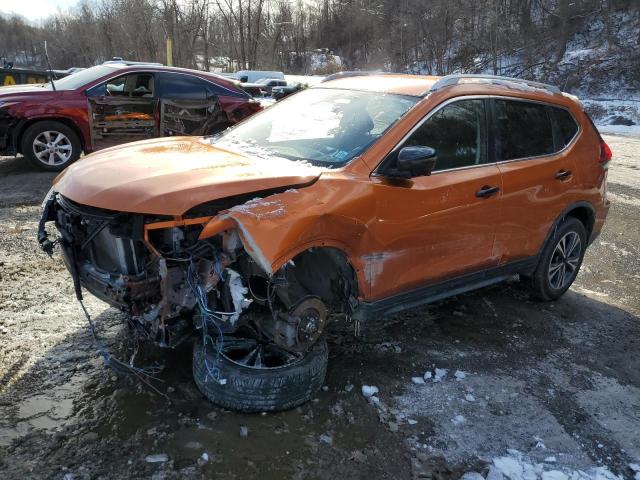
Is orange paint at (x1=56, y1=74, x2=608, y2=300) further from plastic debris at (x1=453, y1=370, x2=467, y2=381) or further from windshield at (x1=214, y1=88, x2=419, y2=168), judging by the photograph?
plastic debris at (x1=453, y1=370, x2=467, y2=381)

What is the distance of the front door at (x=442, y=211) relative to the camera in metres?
3.27

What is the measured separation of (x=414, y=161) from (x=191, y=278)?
144cm

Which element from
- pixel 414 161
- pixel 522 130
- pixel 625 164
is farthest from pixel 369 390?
pixel 625 164

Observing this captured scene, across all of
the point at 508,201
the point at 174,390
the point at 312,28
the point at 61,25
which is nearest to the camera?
the point at 174,390

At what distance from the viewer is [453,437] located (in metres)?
2.98

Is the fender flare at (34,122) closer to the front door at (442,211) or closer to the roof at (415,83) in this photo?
the roof at (415,83)

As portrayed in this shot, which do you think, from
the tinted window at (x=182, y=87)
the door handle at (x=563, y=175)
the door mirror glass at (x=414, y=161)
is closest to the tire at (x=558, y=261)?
the door handle at (x=563, y=175)

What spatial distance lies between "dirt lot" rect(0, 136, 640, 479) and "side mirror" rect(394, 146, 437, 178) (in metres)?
1.34

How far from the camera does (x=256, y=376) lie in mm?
2990

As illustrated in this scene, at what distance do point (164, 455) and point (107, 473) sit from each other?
0.27 m

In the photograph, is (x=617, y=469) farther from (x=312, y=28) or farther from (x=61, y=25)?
(x=61, y=25)

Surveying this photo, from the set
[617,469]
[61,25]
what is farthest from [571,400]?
[61,25]

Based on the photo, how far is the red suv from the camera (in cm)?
786

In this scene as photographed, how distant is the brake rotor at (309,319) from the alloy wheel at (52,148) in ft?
22.0
